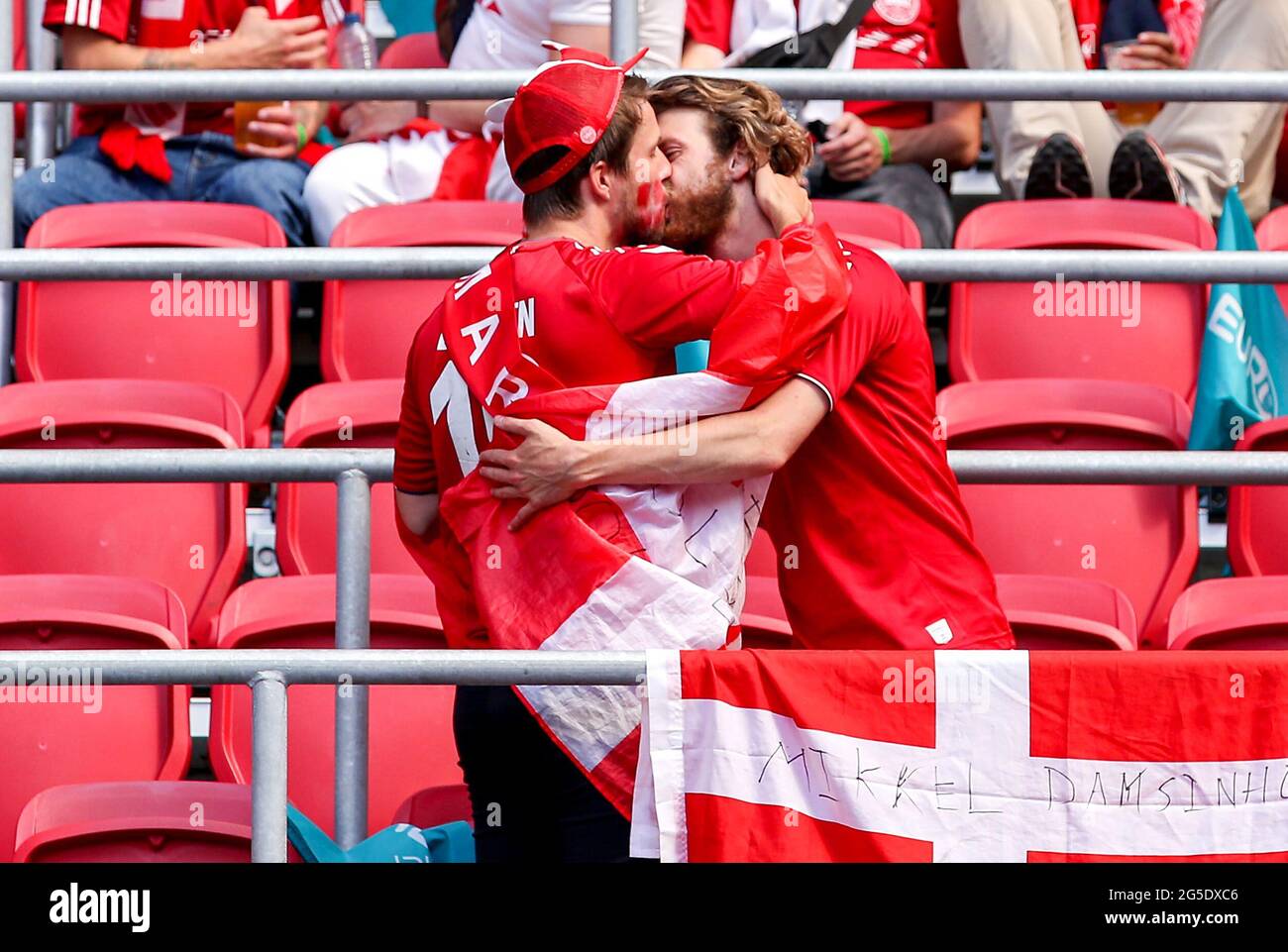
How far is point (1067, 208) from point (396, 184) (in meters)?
1.43

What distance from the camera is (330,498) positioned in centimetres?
346

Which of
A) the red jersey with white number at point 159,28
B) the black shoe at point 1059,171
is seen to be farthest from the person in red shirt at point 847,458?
the red jersey with white number at point 159,28

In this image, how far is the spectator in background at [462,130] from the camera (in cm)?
393

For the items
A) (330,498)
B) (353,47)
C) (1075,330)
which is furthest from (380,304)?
(1075,330)

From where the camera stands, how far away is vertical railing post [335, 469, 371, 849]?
8.05ft

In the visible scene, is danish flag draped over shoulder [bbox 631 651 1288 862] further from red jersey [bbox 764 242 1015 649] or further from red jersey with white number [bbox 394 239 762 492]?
red jersey with white number [bbox 394 239 762 492]

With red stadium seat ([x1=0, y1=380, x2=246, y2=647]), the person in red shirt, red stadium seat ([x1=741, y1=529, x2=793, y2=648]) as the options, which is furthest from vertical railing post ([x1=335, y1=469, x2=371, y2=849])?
red stadium seat ([x1=0, y1=380, x2=246, y2=647])

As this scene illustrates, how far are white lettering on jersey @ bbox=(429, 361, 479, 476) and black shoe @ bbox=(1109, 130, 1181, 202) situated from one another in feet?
7.67

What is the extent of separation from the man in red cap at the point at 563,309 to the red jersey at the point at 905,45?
2049 mm

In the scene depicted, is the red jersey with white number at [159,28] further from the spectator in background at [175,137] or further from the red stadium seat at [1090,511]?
the red stadium seat at [1090,511]

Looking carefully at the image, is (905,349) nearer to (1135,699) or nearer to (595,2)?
(1135,699)

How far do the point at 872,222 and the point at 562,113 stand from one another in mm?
1712

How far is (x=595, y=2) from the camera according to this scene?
388cm
